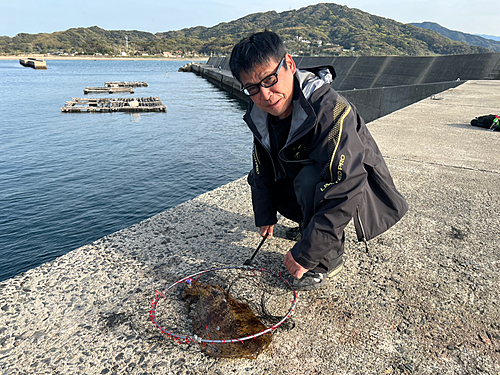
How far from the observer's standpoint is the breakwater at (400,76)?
10.3 meters

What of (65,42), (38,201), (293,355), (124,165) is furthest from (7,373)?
(65,42)

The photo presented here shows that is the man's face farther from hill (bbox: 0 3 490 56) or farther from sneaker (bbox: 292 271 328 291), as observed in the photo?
hill (bbox: 0 3 490 56)

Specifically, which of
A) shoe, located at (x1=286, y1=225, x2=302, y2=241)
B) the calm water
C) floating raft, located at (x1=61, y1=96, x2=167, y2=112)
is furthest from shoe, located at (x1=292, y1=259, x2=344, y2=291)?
floating raft, located at (x1=61, y1=96, x2=167, y2=112)

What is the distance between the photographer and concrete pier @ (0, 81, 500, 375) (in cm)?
165

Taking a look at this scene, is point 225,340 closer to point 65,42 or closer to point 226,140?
point 226,140

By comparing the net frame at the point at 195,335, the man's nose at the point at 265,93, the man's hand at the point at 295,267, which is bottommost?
the net frame at the point at 195,335

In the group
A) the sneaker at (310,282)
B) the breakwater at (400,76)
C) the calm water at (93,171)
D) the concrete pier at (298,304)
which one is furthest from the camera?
the breakwater at (400,76)

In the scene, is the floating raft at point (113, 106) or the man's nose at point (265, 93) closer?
the man's nose at point (265, 93)

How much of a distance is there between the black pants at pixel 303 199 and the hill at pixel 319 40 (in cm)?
7191

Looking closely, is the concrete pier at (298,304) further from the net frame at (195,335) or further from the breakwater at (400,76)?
the breakwater at (400,76)

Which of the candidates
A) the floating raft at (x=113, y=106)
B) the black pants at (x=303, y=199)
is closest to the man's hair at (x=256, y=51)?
the black pants at (x=303, y=199)

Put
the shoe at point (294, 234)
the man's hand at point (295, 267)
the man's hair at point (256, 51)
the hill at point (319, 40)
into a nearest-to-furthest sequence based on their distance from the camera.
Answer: the man's hair at point (256, 51)
the man's hand at point (295, 267)
the shoe at point (294, 234)
the hill at point (319, 40)

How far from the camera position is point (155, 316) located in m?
1.95

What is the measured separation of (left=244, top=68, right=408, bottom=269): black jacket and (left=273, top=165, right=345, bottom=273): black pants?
0.23 feet
